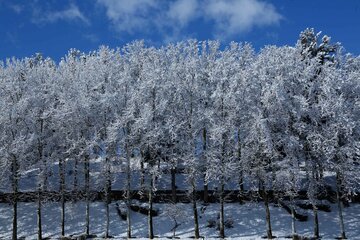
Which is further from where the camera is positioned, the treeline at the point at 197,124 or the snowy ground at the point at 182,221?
the snowy ground at the point at 182,221

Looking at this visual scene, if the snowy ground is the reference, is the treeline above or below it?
above

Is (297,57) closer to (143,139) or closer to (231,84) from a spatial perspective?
(231,84)

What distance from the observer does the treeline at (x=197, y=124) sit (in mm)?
33344

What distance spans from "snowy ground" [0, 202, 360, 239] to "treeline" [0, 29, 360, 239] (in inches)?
66.7

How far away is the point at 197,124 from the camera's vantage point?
36250mm

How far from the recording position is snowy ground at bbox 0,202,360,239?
35.0 meters

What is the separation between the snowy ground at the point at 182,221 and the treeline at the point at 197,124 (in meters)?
1.69

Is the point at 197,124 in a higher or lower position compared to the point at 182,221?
higher

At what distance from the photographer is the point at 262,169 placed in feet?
106

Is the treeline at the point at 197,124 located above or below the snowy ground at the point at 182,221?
above

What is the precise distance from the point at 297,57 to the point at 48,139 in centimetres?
2212

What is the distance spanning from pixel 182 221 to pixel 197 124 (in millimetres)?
8333

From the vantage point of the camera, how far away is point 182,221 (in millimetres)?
36625

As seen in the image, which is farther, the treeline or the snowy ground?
the snowy ground
